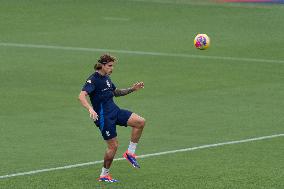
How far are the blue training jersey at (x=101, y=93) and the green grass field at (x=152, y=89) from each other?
1.17 metres

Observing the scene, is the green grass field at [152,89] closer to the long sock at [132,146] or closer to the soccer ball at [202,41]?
the long sock at [132,146]

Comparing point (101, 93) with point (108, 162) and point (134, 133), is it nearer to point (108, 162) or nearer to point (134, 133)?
point (134, 133)

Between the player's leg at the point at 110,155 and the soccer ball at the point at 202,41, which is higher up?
the player's leg at the point at 110,155

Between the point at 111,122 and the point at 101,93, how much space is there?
0.51m

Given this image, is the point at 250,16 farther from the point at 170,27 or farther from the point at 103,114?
the point at 103,114

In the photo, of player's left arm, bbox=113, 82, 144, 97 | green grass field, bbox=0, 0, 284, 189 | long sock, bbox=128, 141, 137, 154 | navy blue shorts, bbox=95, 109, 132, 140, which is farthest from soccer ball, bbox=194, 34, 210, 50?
navy blue shorts, bbox=95, 109, 132, 140

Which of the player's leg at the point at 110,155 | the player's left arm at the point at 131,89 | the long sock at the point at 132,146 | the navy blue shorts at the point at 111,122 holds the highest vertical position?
the player's left arm at the point at 131,89

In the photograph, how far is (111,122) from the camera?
18812 mm

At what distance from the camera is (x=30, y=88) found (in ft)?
94.6

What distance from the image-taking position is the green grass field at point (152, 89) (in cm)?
1953

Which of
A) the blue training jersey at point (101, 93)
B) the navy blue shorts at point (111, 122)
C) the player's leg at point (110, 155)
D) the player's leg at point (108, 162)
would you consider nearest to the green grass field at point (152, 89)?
the player's leg at point (108, 162)

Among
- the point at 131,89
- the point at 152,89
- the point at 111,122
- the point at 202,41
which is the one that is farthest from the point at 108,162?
the point at 202,41

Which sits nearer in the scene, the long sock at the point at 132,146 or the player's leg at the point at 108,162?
the player's leg at the point at 108,162

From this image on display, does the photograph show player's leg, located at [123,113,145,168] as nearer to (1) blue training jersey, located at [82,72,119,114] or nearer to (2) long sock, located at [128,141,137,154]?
(2) long sock, located at [128,141,137,154]
